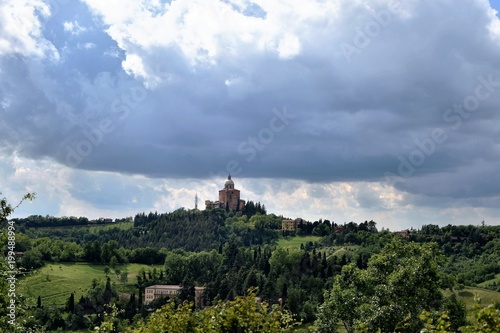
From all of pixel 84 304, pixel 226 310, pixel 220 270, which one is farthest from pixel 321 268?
pixel 226 310

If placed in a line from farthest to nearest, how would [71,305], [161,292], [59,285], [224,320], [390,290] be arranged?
[161,292], [59,285], [71,305], [390,290], [224,320]

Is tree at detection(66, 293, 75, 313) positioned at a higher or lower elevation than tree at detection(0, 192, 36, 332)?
lower

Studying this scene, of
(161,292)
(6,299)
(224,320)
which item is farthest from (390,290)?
(161,292)

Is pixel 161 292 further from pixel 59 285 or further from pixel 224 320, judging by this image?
pixel 224 320

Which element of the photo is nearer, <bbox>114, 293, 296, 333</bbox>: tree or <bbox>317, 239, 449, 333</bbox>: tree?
<bbox>114, 293, 296, 333</bbox>: tree

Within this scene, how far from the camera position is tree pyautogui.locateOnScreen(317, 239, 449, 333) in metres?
39.2

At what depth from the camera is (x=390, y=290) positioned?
40500 millimetres

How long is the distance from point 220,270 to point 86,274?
50573 millimetres

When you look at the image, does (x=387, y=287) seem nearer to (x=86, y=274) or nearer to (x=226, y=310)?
(x=226, y=310)

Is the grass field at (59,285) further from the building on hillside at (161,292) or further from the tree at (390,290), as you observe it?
the tree at (390,290)

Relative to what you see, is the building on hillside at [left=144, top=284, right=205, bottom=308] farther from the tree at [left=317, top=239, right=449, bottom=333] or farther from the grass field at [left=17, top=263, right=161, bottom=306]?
the tree at [left=317, top=239, right=449, bottom=333]

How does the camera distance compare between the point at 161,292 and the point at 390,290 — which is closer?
the point at 390,290

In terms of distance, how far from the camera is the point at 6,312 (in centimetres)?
2586

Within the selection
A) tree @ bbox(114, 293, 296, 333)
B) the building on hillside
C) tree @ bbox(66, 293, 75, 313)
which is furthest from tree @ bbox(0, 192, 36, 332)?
→ the building on hillside
